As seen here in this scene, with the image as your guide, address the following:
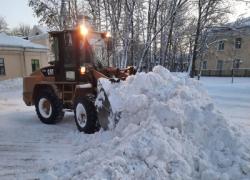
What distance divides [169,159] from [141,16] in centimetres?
1496

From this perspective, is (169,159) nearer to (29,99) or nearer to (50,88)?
(50,88)

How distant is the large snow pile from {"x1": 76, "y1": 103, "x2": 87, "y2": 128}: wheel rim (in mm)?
791

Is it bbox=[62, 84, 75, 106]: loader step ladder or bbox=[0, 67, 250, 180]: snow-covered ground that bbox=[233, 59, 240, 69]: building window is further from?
bbox=[0, 67, 250, 180]: snow-covered ground

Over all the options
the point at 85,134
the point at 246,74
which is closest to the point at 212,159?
the point at 85,134

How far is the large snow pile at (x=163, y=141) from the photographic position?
12.2 feet

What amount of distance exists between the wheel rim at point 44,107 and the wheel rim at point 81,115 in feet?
5.82

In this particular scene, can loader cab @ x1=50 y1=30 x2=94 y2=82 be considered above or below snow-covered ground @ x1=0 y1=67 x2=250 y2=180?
above

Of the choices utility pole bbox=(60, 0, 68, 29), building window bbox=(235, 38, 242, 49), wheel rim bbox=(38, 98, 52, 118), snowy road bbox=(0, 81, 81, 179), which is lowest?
A: snowy road bbox=(0, 81, 81, 179)

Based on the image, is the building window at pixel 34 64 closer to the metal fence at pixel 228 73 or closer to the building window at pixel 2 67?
the building window at pixel 2 67

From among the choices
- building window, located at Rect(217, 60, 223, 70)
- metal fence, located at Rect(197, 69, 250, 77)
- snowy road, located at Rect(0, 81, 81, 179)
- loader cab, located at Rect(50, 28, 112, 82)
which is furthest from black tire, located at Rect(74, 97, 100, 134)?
building window, located at Rect(217, 60, 223, 70)

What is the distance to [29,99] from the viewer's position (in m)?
8.50

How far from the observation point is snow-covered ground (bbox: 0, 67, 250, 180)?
377 cm

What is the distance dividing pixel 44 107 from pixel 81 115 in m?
2.13

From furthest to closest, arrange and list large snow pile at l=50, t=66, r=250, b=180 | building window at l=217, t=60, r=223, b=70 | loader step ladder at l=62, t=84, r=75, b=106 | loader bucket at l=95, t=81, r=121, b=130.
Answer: building window at l=217, t=60, r=223, b=70 < loader step ladder at l=62, t=84, r=75, b=106 < loader bucket at l=95, t=81, r=121, b=130 < large snow pile at l=50, t=66, r=250, b=180
